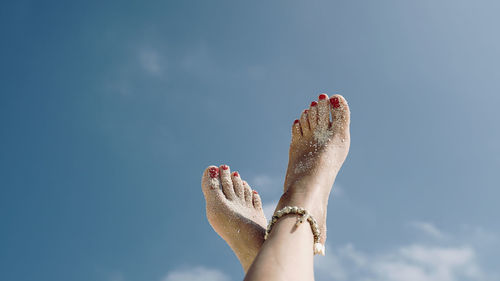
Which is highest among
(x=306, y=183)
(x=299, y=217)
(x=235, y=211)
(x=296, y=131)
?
(x=296, y=131)

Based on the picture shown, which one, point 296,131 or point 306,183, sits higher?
point 296,131

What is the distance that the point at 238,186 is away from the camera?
3.40 m

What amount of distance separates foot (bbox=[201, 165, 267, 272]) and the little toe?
0.77 m

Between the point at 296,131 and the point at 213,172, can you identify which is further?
the point at 213,172

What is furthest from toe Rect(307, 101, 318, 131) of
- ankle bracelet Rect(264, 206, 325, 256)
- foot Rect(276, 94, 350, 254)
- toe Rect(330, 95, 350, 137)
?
ankle bracelet Rect(264, 206, 325, 256)

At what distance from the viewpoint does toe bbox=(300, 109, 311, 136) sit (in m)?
3.08

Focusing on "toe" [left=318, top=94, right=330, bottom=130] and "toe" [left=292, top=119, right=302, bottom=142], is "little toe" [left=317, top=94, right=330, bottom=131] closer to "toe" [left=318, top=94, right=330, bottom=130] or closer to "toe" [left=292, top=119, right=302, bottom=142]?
"toe" [left=318, top=94, right=330, bottom=130]

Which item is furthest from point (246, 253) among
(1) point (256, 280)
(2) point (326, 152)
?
(1) point (256, 280)

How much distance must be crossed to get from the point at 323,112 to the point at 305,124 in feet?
0.48

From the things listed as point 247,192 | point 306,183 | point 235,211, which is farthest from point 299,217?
point 247,192

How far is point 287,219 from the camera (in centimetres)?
189

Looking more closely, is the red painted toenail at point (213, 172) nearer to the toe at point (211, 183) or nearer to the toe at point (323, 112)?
the toe at point (211, 183)

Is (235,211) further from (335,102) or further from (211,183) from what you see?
(335,102)

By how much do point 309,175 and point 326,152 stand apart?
331 millimetres
